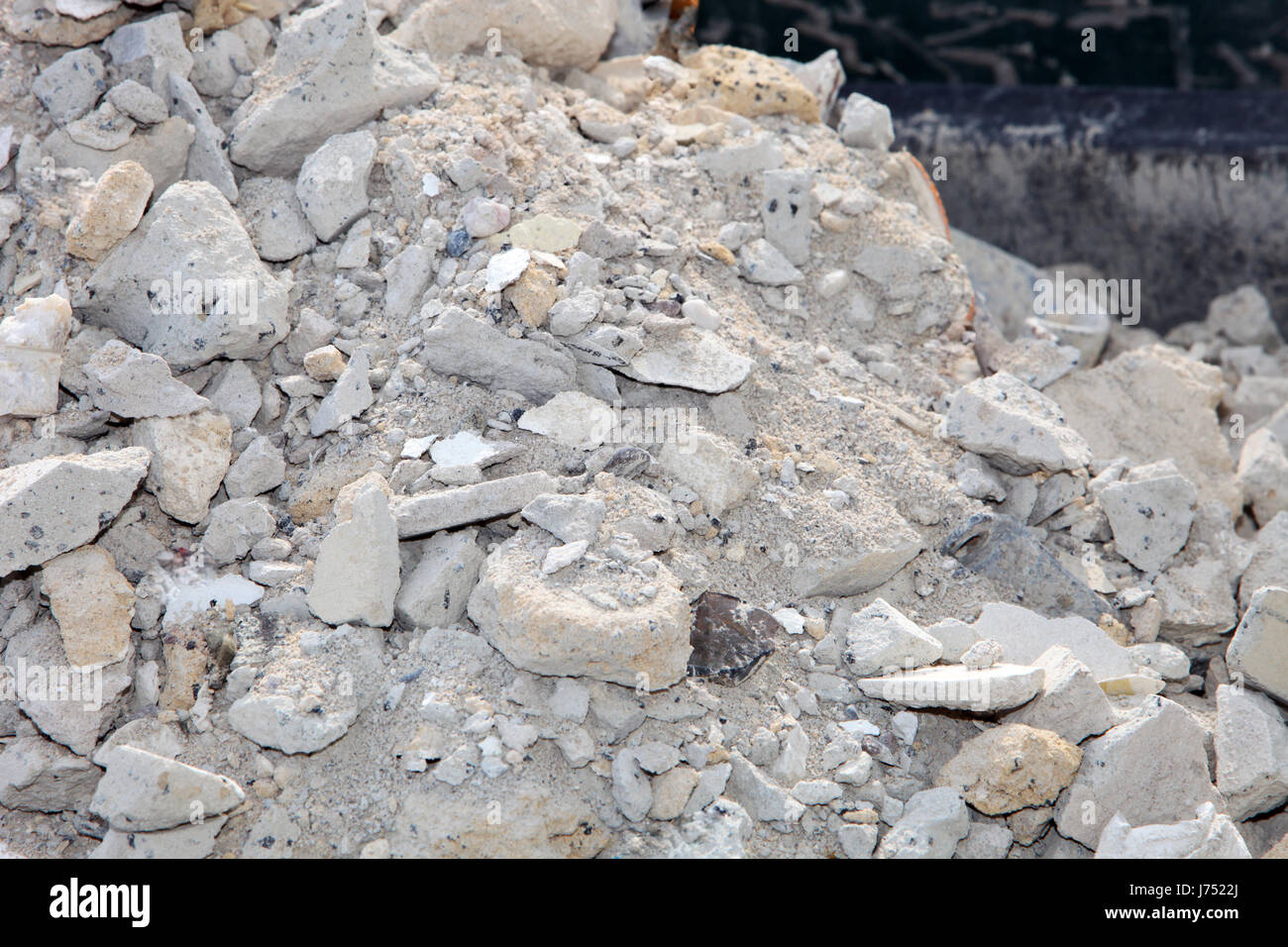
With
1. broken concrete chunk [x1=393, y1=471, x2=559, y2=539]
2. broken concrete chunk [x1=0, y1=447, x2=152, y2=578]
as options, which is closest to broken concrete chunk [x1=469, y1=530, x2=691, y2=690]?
broken concrete chunk [x1=393, y1=471, x2=559, y2=539]

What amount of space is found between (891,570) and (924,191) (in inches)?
57.7

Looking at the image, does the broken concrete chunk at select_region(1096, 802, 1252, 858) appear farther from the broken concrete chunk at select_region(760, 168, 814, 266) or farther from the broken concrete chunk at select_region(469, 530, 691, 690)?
the broken concrete chunk at select_region(760, 168, 814, 266)

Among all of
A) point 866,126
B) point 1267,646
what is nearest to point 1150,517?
point 1267,646

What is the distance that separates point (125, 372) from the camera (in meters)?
2.28

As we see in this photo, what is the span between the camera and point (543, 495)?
2166 mm

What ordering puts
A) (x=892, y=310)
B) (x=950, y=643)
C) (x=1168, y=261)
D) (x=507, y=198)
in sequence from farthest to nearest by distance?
1. (x=1168, y=261)
2. (x=892, y=310)
3. (x=507, y=198)
4. (x=950, y=643)

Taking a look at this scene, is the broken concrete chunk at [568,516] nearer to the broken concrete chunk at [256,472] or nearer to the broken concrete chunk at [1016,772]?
the broken concrete chunk at [256,472]

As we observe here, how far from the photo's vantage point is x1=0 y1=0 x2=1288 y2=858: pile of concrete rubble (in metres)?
2.01

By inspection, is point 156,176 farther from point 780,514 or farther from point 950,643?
point 950,643

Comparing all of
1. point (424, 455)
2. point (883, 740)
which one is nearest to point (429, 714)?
point (424, 455)

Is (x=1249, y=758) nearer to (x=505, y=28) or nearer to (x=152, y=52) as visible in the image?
(x=505, y=28)

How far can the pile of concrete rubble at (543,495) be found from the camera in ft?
6.59

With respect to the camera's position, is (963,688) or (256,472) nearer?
(963,688)

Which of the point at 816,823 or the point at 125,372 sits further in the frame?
the point at 125,372
